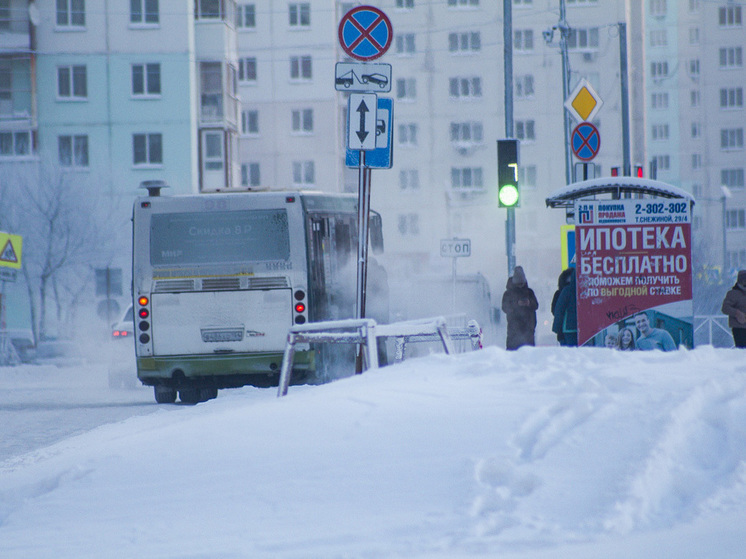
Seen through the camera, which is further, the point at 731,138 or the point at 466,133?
the point at 731,138

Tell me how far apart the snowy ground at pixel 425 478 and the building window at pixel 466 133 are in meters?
68.9

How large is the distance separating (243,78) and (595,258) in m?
62.5

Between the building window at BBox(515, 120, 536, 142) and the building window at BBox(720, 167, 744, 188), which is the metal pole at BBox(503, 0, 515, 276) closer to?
the building window at BBox(515, 120, 536, 142)

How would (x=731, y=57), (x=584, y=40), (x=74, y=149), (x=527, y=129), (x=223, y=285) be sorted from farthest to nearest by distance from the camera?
(x=731, y=57) → (x=584, y=40) → (x=527, y=129) → (x=74, y=149) → (x=223, y=285)

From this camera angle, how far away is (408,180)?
7675cm

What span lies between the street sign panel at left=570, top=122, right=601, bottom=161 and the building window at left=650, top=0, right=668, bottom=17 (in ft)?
272

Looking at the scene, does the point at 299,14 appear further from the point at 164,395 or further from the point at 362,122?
the point at 362,122

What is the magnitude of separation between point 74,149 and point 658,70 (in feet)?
196

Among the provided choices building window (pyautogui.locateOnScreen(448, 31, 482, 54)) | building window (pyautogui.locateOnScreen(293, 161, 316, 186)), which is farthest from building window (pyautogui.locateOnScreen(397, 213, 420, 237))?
building window (pyautogui.locateOnScreen(448, 31, 482, 54))

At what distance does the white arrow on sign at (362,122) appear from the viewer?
→ 11.2m

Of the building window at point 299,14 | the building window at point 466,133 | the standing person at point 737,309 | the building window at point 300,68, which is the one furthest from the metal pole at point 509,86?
the building window at point 466,133

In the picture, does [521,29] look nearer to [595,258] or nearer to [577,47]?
[577,47]

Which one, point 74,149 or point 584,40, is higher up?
point 584,40

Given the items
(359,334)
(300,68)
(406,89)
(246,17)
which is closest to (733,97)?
(406,89)
